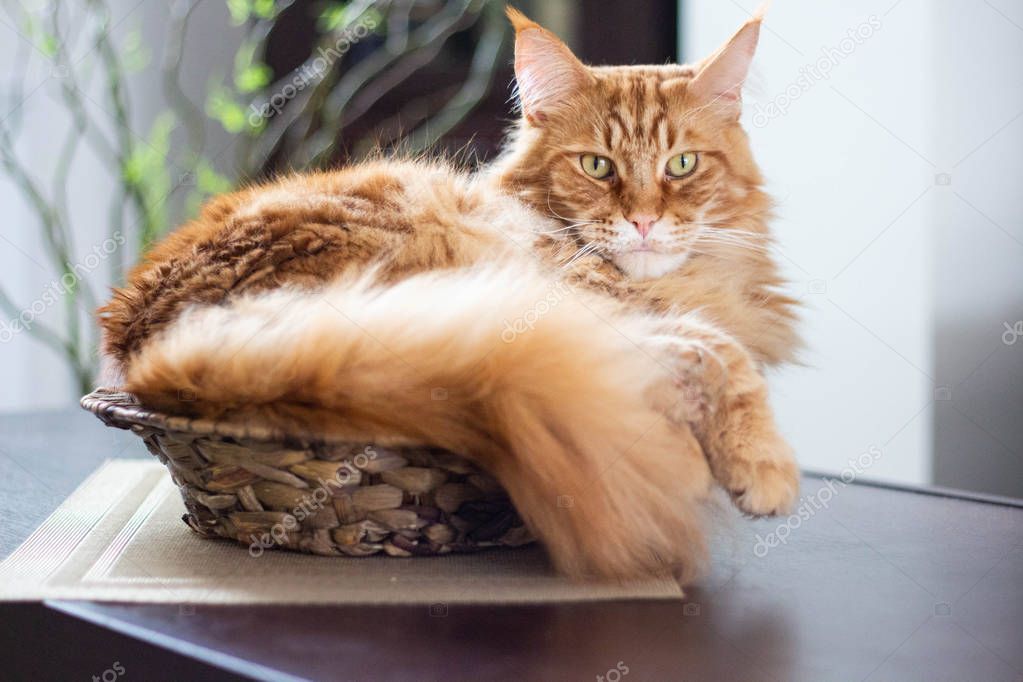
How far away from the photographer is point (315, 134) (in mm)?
3016

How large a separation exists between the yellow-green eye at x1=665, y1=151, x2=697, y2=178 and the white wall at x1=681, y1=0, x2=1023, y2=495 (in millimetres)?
228

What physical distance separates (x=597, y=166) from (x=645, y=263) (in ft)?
0.49

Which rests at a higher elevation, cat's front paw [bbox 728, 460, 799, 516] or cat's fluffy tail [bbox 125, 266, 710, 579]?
cat's fluffy tail [bbox 125, 266, 710, 579]

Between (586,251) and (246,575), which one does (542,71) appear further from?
(246,575)

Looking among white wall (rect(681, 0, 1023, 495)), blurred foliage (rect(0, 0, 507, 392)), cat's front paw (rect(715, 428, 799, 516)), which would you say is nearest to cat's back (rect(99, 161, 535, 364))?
cat's front paw (rect(715, 428, 799, 516))

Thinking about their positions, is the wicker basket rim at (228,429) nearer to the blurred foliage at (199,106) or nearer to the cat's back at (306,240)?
the cat's back at (306,240)

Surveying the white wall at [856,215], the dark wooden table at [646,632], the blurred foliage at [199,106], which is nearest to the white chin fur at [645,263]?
the dark wooden table at [646,632]

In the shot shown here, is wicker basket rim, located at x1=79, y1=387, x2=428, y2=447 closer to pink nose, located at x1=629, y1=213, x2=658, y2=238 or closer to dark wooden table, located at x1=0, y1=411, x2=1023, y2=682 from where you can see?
dark wooden table, located at x1=0, y1=411, x2=1023, y2=682

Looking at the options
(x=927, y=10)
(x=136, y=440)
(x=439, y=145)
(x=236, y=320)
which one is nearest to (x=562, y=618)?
(x=236, y=320)

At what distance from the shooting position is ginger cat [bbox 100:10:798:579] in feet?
2.76

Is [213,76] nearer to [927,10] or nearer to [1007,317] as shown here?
[927,10]

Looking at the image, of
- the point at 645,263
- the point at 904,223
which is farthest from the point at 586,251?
the point at 904,223

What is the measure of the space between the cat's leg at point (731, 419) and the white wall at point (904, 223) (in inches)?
19.2

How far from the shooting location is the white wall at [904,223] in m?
1.59
